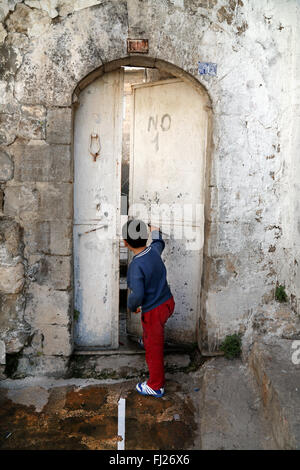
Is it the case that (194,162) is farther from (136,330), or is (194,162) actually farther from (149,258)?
(136,330)

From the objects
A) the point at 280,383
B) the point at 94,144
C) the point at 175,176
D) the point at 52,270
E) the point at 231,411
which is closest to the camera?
the point at 280,383

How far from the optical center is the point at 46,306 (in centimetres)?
344

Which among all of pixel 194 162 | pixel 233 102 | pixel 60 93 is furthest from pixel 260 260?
pixel 60 93

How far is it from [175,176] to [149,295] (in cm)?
130

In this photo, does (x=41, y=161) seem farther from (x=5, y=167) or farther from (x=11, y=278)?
(x=11, y=278)

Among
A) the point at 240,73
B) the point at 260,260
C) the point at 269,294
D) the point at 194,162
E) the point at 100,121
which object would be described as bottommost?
the point at 269,294

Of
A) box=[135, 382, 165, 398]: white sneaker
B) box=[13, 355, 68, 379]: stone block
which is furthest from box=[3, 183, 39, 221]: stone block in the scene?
box=[135, 382, 165, 398]: white sneaker

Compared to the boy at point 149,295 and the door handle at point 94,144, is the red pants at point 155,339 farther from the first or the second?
the door handle at point 94,144

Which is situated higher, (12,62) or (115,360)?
(12,62)

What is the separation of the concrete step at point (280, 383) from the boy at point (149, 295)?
824mm

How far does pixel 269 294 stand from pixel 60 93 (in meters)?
2.67

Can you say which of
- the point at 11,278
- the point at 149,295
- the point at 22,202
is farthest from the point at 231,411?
the point at 22,202

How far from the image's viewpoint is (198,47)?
3.28 metres
